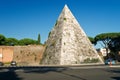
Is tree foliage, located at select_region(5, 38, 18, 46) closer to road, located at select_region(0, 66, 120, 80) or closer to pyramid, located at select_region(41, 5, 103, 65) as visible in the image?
pyramid, located at select_region(41, 5, 103, 65)

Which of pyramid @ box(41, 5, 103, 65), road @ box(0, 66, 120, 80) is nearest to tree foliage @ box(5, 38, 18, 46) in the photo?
pyramid @ box(41, 5, 103, 65)

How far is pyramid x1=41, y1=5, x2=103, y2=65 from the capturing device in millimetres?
48875

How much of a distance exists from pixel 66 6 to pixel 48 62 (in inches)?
511

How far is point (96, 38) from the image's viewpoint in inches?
3159

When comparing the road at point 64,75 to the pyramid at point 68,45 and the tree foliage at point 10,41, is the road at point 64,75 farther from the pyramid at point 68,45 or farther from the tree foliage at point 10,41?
the tree foliage at point 10,41

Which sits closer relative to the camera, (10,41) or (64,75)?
(64,75)

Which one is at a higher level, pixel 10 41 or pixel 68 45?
pixel 10 41

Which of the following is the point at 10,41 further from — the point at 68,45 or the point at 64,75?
the point at 64,75

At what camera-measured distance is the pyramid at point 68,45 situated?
160 ft

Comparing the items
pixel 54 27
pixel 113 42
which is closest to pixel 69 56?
pixel 54 27

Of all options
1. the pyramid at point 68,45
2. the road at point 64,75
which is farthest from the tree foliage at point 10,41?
the road at point 64,75

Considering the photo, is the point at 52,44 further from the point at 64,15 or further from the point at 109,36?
the point at 109,36

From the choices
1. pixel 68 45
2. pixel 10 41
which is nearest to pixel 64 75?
pixel 68 45

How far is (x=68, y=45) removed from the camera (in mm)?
49906
